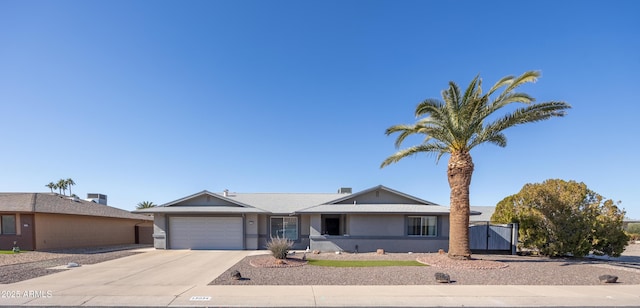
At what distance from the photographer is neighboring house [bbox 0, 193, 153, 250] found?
19.0 meters

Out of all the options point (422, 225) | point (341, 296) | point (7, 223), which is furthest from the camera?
point (7, 223)

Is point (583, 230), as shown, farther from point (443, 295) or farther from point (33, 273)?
point (33, 273)

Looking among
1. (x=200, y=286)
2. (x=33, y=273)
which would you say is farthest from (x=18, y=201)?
(x=200, y=286)

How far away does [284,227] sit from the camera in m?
20.9

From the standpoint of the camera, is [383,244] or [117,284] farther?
[383,244]

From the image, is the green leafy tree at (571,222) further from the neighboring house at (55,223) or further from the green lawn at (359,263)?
the neighboring house at (55,223)

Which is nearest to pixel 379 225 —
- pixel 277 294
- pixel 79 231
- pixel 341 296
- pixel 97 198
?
pixel 341 296

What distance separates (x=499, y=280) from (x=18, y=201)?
2780cm

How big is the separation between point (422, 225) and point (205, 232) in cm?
1414

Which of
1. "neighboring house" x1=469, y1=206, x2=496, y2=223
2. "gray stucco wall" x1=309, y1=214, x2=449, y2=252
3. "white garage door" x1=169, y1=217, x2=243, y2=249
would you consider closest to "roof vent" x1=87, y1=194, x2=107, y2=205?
"white garage door" x1=169, y1=217, x2=243, y2=249

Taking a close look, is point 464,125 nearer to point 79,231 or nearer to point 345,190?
point 345,190

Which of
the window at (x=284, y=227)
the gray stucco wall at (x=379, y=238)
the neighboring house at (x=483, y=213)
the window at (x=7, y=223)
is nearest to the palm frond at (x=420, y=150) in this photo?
the gray stucco wall at (x=379, y=238)

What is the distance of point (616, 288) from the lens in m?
9.37

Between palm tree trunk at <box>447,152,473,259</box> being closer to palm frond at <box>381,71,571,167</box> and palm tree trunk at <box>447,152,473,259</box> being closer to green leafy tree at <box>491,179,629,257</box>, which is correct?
palm frond at <box>381,71,571,167</box>
